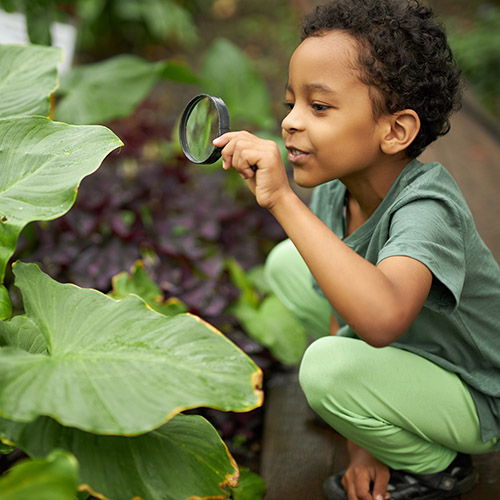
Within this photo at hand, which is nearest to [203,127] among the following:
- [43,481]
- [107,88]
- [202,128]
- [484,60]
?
[202,128]

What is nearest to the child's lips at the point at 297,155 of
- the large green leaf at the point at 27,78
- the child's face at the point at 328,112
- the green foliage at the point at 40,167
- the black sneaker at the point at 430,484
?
the child's face at the point at 328,112

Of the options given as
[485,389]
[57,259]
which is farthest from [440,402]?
[57,259]

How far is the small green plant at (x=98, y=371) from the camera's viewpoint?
990 millimetres

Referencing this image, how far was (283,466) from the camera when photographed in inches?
65.5

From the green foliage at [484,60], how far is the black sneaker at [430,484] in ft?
11.0

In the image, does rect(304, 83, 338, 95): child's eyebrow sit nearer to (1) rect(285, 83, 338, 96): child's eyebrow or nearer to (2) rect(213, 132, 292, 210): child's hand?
(1) rect(285, 83, 338, 96): child's eyebrow

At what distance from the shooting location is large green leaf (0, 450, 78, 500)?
785 mm

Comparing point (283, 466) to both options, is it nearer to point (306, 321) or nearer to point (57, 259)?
point (306, 321)

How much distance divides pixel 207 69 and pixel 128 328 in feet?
8.27

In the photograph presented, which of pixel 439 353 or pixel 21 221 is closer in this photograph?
pixel 21 221

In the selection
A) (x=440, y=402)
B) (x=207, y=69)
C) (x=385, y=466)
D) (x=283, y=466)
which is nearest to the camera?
(x=440, y=402)

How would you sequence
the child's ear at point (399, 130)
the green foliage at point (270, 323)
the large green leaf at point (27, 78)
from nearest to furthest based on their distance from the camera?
the child's ear at point (399, 130) < the large green leaf at point (27, 78) < the green foliage at point (270, 323)

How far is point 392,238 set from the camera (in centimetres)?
121

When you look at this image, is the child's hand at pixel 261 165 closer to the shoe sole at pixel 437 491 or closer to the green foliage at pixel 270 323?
the shoe sole at pixel 437 491
